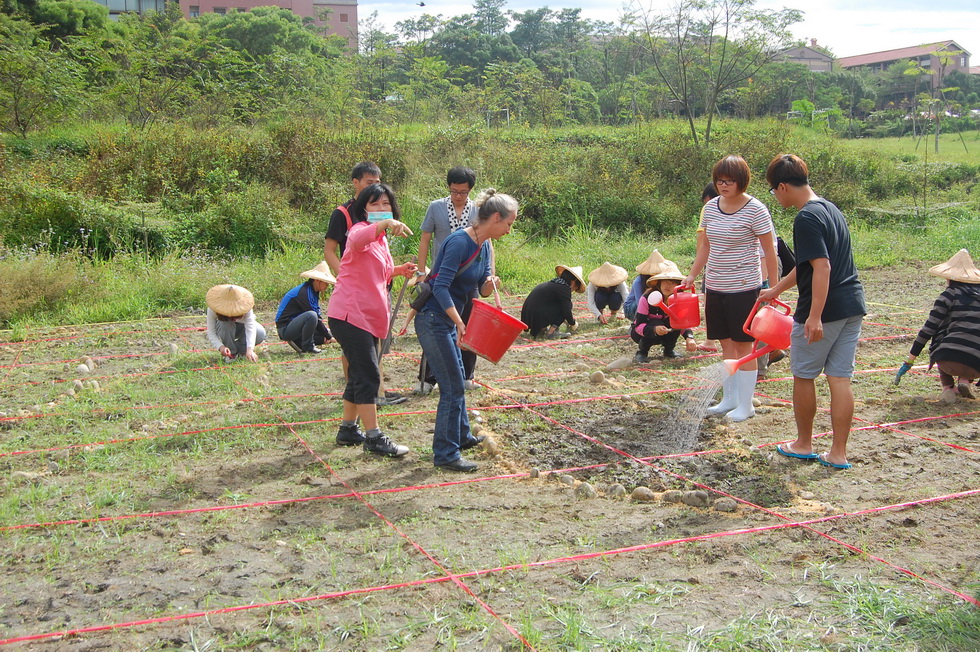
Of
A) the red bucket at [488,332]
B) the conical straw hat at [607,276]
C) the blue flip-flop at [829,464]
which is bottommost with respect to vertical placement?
the blue flip-flop at [829,464]

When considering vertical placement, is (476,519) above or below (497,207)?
below

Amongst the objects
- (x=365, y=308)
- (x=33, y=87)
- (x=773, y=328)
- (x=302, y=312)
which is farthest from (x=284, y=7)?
(x=773, y=328)

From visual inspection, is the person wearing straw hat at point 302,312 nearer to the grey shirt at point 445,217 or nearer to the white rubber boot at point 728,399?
the grey shirt at point 445,217

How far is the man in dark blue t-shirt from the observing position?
392cm

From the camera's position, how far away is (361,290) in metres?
4.27

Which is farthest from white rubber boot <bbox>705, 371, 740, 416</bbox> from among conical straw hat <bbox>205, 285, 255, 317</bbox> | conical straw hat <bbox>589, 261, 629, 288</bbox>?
conical straw hat <bbox>205, 285, 255, 317</bbox>

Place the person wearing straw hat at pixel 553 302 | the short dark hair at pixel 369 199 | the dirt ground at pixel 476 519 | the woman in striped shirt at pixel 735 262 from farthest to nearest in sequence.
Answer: the person wearing straw hat at pixel 553 302 < the woman in striped shirt at pixel 735 262 < the short dark hair at pixel 369 199 < the dirt ground at pixel 476 519

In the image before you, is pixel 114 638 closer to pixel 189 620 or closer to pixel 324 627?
pixel 189 620

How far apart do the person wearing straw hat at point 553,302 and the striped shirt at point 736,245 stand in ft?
8.31

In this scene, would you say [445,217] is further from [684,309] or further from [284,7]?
[284,7]

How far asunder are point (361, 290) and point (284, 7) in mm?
44981

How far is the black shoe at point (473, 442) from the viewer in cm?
456

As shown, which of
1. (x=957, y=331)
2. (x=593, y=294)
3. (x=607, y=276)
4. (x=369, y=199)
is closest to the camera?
(x=369, y=199)

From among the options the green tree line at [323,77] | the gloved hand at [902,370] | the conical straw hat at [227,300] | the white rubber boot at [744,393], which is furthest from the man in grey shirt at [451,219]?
the green tree line at [323,77]
